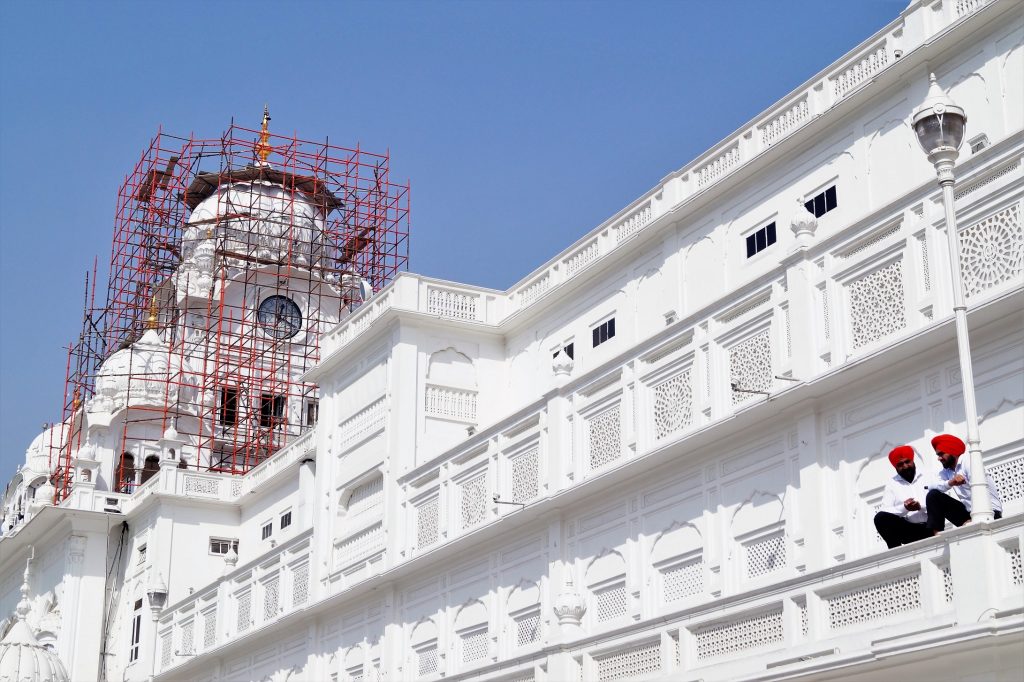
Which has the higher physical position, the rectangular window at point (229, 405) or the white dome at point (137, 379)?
the white dome at point (137, 379)

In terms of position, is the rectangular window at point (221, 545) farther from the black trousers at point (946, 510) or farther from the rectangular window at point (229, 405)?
the black trousers at point (946, 510)

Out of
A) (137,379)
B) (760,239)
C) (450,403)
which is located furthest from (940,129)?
(137,379)

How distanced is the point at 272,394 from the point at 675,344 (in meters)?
26.1

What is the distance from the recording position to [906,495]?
12.2 meters

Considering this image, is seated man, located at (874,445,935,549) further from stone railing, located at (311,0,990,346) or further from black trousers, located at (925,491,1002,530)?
stone railing, located at (311,0,990,346)

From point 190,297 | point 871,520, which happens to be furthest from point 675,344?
point 190,297

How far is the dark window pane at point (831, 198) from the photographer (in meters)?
19.9

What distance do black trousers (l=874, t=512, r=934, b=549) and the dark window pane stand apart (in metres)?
8.52

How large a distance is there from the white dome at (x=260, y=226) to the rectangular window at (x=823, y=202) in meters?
27.1

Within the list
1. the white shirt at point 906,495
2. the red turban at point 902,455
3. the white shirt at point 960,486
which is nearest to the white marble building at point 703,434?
the white shirt at point 906,495

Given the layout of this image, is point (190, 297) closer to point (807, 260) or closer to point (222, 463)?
point (222, 463)

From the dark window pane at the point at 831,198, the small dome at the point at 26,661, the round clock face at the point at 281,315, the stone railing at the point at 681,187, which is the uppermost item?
the round clock face at the point at 281,315

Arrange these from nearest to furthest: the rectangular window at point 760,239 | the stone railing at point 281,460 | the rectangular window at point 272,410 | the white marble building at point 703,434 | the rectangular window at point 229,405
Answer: the white marble building at point 703,434 < the rectangular window at point 760,239 < the stone railing at point 281,460 < the rectangular window at point 229,405 < the rectangular window at point 272,410

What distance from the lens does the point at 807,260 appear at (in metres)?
16.2
